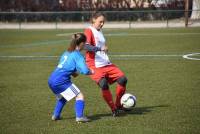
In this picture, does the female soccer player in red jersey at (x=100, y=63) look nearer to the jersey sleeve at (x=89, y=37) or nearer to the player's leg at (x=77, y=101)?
the jersey sleeve at (x=89, y=37)

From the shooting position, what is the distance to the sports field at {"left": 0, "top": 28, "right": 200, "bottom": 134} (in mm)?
8914

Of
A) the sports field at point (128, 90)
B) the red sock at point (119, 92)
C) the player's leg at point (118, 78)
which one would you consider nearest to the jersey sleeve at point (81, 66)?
the sports field at point (128, 90)

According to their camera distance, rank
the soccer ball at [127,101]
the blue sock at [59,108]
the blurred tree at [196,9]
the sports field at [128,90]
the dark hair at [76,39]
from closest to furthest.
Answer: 1. the sports field at [128,90]
2. the dark hair at [76,39]
3. the blue sock at [59,108]
4. the soccer ball at [127,101]
5. the blurred tree at [196,9]

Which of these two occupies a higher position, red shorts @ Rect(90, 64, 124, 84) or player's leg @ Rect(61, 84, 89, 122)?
red shorts @ Rect(90, 64, 124, 84)

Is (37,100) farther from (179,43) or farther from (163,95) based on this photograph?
A: (179,43)

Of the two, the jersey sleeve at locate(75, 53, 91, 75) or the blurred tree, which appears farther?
the blurred tree

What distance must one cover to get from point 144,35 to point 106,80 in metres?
20.1

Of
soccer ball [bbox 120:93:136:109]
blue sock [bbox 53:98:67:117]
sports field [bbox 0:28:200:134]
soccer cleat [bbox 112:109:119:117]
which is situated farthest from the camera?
soccer ball [bbox 120:93:136:109]

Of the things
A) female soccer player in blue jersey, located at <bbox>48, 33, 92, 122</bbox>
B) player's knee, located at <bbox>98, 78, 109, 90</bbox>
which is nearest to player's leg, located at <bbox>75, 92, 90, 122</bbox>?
female soccer player in blue jersey, located at <bbox>48, 33, 92, 122</bbox>

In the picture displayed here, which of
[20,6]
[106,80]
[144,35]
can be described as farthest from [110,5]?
[106,80]

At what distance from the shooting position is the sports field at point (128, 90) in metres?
8.91

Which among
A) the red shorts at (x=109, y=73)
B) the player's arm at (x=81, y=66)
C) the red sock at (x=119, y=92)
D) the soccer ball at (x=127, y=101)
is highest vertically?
the player's arm at (x=81, y=66)

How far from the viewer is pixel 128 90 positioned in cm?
1255

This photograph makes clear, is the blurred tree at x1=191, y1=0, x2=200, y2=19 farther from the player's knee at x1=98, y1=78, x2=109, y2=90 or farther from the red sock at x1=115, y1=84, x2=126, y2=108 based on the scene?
the player's knee at x1=98, y1=78, x2=109, y2=90
